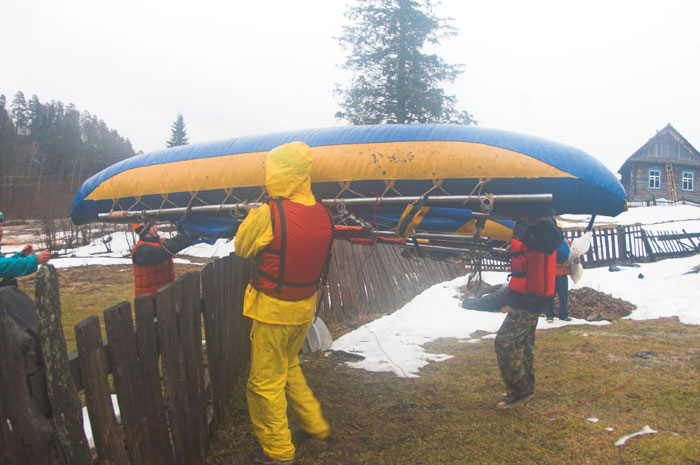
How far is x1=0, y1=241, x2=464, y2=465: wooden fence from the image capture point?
60.9 inches

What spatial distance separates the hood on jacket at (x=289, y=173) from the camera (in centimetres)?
295

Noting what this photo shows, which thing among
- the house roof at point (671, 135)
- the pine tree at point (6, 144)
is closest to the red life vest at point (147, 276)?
the house roof at point (671, 135)

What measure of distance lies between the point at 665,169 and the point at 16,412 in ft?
128

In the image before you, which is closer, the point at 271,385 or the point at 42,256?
the point at 271,385

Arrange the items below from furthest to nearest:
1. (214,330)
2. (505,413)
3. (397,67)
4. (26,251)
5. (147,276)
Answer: (397,67)
(147,276)
(505,413)
(26,251)
(214,330)

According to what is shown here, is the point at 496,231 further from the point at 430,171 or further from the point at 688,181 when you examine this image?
the point at 688,181

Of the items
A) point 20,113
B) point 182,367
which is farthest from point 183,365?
point 20,113

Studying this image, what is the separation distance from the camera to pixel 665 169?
31.9m

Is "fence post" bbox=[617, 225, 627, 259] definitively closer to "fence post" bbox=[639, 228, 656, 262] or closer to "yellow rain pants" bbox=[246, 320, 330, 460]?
"fence post" bbox=[639, 228, 656, 262]

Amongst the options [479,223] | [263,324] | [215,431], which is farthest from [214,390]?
[479,223]

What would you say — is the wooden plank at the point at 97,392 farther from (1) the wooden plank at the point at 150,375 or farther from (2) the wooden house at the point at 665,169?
(2) the wooden house at the point at 665,169

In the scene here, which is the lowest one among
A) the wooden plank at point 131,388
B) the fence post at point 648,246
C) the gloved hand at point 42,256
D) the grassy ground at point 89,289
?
the fence post at point 648,246

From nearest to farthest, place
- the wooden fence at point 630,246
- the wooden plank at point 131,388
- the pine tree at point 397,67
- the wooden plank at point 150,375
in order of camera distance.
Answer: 1. the wooden plank at point 131,388
2. the wooden plank at point 150,375
3. the wooden fence at point 630,246
4. the pine tree at point 397,67

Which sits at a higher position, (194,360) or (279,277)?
(279,277)
